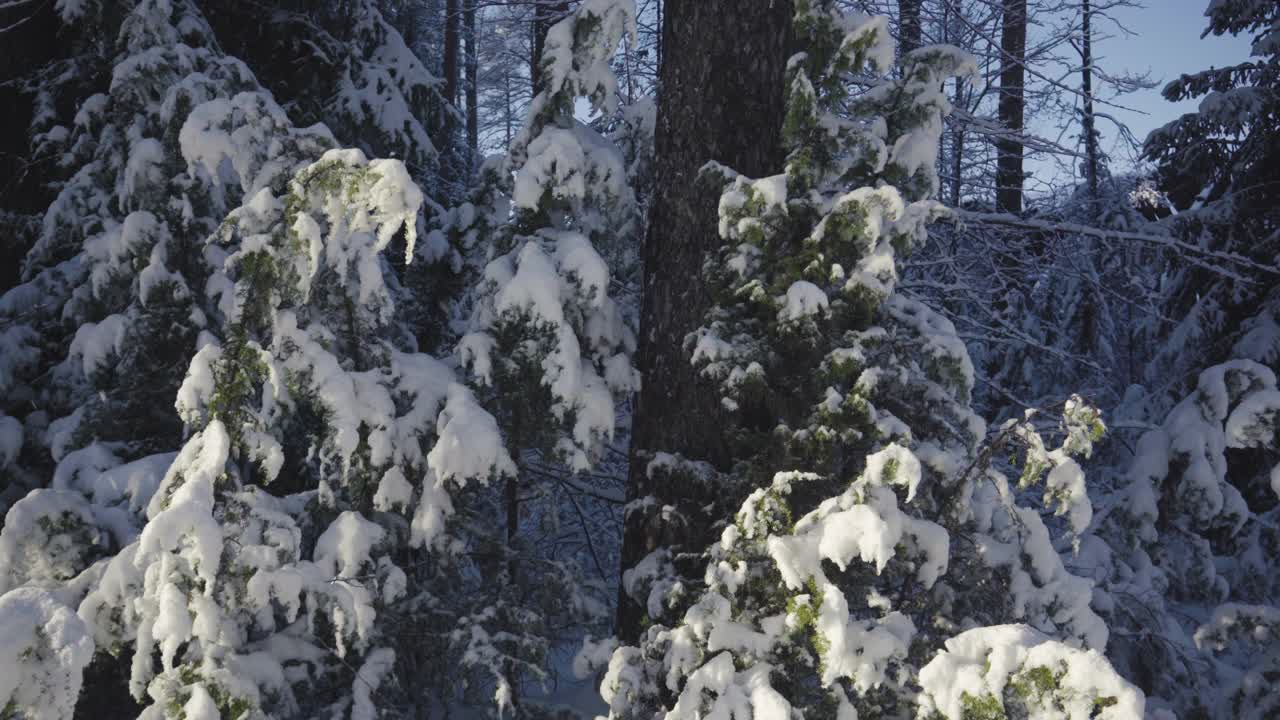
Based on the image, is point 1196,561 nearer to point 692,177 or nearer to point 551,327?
point 692,177

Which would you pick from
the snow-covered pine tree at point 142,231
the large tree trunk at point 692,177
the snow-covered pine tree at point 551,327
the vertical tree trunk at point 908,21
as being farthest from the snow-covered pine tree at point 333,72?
the vertical tree trunk at point 908,21

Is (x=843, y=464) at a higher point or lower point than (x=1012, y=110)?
lower

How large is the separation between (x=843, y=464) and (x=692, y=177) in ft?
5.27

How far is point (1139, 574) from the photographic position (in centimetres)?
482

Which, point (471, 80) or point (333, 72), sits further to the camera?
point (471, 80)

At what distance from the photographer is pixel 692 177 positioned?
13.4 feet

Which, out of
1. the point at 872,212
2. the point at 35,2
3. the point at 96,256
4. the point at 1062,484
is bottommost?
the point at 1062,484

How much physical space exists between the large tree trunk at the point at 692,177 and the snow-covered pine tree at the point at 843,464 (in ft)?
0.90

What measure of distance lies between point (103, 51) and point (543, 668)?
4.70m

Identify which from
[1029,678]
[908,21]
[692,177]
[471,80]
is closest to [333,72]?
[692,177]

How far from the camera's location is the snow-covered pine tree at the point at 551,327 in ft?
12.7

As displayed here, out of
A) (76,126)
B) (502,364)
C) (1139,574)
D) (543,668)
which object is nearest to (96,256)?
(76,126)

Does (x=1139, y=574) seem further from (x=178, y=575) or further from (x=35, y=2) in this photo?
(x=35, y=2)

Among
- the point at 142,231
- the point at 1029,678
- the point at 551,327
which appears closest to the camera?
the point at 1029,678
